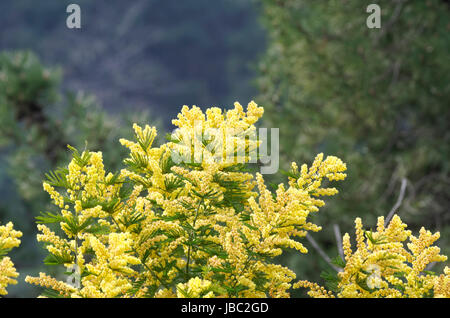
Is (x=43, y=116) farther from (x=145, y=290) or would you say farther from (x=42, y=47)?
(x=42, y=47)

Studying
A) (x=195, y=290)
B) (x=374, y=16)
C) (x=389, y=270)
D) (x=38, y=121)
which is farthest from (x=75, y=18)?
(x=374, y=16)

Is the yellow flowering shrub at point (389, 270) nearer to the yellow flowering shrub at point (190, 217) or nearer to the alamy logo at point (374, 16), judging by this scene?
the yellow flowering shrub at point (190, 217)

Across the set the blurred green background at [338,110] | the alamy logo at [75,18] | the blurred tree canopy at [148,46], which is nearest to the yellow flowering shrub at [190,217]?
the alamy logo at [75,18]

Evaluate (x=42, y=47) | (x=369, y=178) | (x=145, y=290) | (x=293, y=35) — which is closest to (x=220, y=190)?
(x=145, y=290)

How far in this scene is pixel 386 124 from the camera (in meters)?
5.89

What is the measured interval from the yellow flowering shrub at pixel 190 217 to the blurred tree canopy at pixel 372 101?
3541 millimetres

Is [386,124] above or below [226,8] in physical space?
below

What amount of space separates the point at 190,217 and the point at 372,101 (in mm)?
4684

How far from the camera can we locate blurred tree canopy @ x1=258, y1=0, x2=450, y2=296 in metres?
5.15

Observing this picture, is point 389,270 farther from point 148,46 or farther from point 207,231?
point 148,46

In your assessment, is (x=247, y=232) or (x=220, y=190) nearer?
(x=247, y=232)

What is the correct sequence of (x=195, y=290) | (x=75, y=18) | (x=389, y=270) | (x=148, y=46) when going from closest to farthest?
(x=195, y=290) → (x=389, y=270) → (x=75, y=18) → (x=148, y=46)

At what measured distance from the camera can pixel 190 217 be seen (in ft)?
4.28

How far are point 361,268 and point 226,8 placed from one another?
27702 mm
